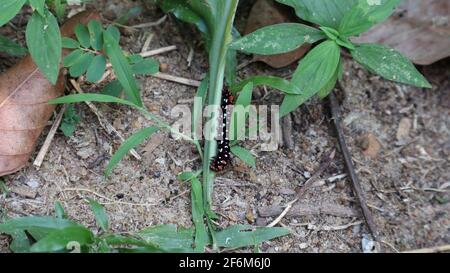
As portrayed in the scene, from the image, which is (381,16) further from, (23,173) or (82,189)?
(23,173)

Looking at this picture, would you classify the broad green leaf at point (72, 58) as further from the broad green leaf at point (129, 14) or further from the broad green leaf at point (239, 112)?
the broad green leaf at point (239, 112)

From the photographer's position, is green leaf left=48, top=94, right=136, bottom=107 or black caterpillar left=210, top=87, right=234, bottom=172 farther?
black caterpillar left=210, top=87, right=234, bottom=172

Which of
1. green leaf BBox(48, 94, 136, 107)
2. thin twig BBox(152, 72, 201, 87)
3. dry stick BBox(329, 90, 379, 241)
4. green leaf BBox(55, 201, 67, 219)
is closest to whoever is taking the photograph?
green leaf BBox(55, 201, 67, 219)

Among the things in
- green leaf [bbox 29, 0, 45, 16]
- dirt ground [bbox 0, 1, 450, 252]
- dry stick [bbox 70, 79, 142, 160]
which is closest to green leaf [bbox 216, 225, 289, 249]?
dirt ground [bbox 0, 1, 450, 252]

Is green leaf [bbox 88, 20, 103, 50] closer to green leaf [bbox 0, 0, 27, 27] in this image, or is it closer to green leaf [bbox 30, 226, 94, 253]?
green leaf [bbox 0, 0, 27, 27]

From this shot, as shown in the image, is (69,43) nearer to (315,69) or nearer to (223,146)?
(223,146)

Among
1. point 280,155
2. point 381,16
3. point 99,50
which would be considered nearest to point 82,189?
point 99,50
